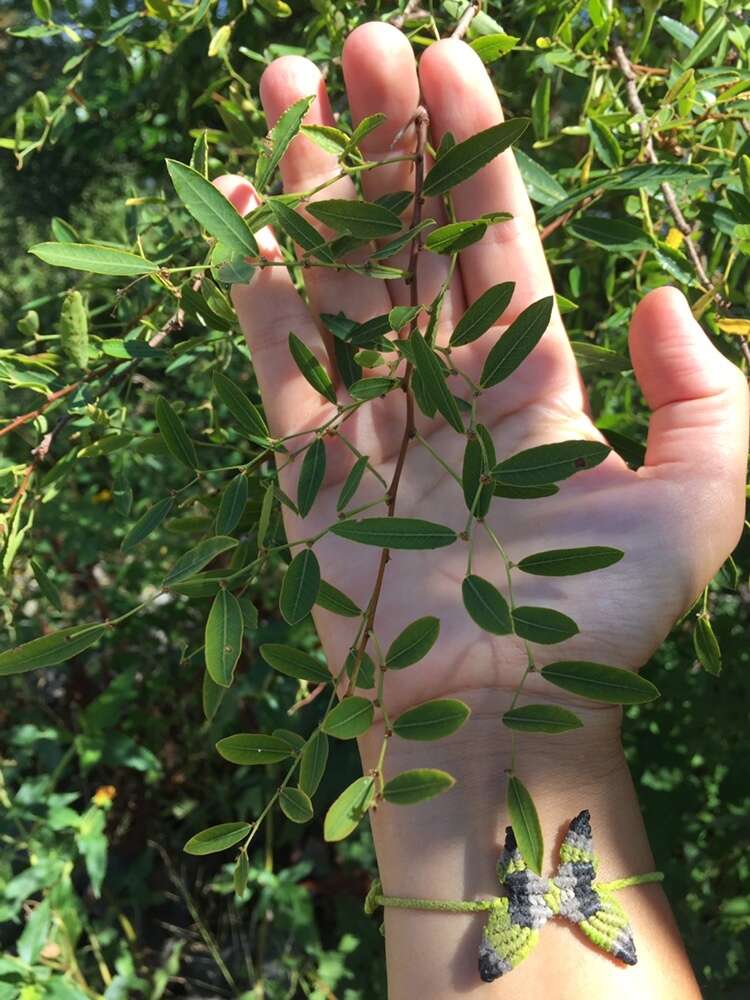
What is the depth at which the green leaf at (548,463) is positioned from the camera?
2.42 ft

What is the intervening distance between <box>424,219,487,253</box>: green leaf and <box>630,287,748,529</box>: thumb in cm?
24

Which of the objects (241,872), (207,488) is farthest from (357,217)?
(207,488)

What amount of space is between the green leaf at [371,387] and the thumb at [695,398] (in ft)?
1.09

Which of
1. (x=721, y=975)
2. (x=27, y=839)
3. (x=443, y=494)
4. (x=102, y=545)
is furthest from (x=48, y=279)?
(x=721, y=975)

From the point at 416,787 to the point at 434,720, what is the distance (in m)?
0.06

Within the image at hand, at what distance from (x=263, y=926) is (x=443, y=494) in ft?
4.49

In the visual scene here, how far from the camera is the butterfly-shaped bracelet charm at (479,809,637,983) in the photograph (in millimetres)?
894

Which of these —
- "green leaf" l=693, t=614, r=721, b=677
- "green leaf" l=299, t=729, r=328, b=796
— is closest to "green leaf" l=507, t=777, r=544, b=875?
"green leaf" l=299, t=729, r=328, b=796

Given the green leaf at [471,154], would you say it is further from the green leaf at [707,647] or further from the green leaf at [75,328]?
the green leaf at [707,647]

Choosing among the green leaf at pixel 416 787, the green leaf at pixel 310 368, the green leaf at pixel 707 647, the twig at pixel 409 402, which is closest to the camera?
the green leaf at pixel 416 787

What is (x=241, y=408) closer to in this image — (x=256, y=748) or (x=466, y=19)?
(x=256, y=748)

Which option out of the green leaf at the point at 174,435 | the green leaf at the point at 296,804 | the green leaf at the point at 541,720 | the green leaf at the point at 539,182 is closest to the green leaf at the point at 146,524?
the green leaf at the point at 174,435

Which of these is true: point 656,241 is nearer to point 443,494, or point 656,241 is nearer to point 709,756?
point 443,494

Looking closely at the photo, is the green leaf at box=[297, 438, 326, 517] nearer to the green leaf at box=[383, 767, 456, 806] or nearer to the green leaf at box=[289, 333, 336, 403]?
the green leaf at box=[289, 333, 336, 403]
